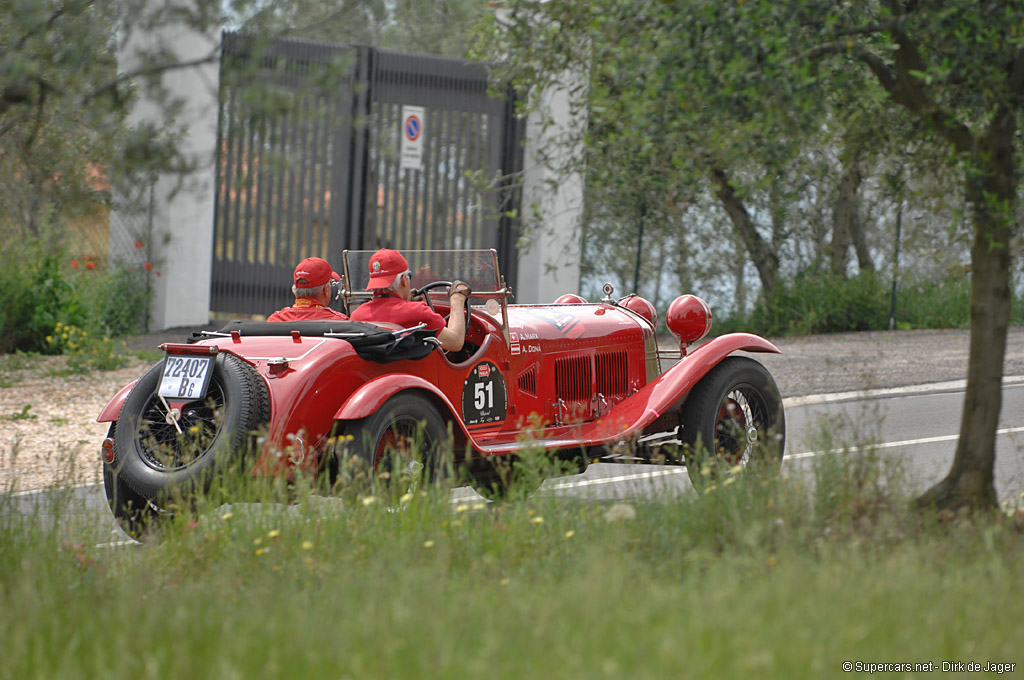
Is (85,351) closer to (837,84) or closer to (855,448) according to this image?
(855,448)

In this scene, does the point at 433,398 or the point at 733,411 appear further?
the point at 733,411

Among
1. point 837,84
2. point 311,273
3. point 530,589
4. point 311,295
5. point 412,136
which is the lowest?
point 530,589

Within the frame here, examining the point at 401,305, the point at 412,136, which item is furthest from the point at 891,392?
the point at 412,136

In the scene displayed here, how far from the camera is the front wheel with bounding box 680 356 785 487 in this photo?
24.1 feet

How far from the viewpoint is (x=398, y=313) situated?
672cm

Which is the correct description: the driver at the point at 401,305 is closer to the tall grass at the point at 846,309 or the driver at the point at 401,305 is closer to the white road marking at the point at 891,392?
the white road marking at the point at 891,392

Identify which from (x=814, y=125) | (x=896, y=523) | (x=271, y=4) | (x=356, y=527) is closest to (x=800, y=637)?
(x=896, y=523)

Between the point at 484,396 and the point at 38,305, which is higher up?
the point at 38,305

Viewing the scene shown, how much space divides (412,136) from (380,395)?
13.0 m

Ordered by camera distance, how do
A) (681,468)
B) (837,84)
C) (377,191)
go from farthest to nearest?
1. (377,191)
2. (681,468)
3. (837,84)

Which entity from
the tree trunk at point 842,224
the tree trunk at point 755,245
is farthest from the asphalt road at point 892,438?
the tree trunk at point 842,224

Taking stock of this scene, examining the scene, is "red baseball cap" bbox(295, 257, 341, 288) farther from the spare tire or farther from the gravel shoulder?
the gravel shoulder

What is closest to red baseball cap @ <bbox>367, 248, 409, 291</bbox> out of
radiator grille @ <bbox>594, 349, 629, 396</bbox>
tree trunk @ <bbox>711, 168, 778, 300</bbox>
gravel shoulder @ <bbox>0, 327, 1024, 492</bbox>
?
radiator grille @ <bbox>594, 349, 629, 396</bbox>

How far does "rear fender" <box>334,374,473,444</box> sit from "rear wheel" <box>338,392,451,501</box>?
0.18 ft
